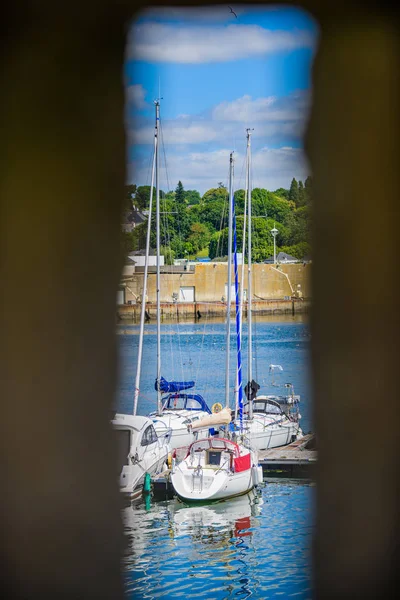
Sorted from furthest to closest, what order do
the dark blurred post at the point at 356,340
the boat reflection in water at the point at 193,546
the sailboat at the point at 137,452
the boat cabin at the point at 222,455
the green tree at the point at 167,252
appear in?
the green tree at the point at 167,252 < the boat cabin at the point at 222,455 < the sailboat at the point at 137,452 < the boat reflection in water at the point at 193,546 < the dark blurred post at the point at 356,340

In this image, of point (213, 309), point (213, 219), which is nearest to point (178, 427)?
point (213, 219)

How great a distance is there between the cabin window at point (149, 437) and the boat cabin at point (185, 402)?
2.25 m

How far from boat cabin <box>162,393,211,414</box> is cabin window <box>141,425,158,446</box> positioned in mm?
2251

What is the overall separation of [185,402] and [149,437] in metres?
2.58

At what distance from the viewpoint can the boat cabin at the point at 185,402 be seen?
8.26 metres

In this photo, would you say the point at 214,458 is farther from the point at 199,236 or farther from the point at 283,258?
the point at 199,236

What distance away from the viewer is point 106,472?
5.27ft

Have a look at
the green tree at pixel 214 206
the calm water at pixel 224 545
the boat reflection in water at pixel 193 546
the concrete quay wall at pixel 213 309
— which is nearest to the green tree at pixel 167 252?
the green tree at pixel 214 206

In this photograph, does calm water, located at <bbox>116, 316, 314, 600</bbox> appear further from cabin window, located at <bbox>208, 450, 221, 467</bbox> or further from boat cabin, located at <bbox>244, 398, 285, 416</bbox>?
boat cabin, located at <bbox>244, 398, 285, 416</bbox>

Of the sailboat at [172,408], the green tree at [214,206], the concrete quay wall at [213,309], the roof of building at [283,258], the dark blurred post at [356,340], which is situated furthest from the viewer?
the concrete quay wall at [213,309]

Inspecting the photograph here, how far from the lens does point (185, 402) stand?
27.6 feet

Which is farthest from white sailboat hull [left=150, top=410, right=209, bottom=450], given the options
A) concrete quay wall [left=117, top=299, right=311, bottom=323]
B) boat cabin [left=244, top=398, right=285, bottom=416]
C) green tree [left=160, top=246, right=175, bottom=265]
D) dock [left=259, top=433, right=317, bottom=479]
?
concrete quay wall [left=117, top=299, right=311, bottom=323]

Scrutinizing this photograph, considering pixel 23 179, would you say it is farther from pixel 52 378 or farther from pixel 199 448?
pixel 199 448

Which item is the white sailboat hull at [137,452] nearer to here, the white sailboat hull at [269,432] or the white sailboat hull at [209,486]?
the white sailboat hull at [209,486]
